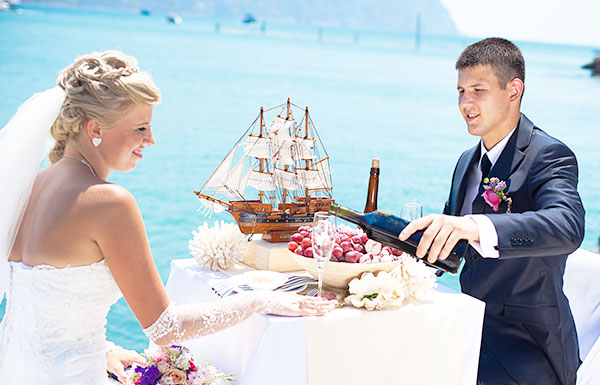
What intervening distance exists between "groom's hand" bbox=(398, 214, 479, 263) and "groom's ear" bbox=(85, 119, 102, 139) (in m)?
1.06

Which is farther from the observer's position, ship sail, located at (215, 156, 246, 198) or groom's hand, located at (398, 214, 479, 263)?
ship sail, located at (215, 156, 246, 198)

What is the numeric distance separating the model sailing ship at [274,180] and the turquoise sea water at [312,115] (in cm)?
403

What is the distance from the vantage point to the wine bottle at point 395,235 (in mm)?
2074

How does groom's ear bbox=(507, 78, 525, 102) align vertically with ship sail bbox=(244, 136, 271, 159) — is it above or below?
above

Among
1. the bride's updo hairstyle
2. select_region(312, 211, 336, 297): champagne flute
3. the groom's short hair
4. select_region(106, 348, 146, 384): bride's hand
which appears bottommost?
select_region(106, 348, 146, 384): bride's hand

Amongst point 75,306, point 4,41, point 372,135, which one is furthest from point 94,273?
point 4,41

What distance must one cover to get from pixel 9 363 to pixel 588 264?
101 inches

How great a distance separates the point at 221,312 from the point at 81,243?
0.51m

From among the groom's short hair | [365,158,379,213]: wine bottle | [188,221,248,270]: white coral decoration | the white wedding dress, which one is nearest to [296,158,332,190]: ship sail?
[365,158,379,213]: wine bottle

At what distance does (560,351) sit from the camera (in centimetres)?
261

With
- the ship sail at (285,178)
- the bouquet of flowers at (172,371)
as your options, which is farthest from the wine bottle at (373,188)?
the bouquet of flowers at (172,371)

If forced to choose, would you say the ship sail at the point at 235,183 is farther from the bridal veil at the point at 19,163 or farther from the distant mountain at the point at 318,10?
the distant mountain at the point at 318,10

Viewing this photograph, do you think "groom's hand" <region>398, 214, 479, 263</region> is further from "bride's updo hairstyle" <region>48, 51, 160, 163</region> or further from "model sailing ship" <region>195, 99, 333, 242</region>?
"bride's updo hairstyle" <region>48, 51, 160, 163</region>

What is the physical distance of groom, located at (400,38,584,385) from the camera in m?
2.59
